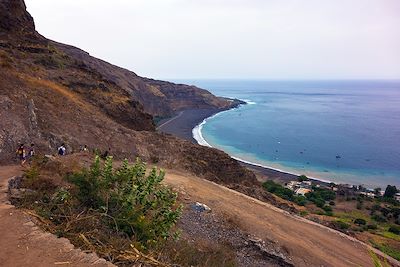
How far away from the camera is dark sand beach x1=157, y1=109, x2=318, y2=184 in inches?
2003

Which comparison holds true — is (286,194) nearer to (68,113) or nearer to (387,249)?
(387,249)

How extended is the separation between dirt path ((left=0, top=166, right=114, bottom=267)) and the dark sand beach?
4223 centimetres

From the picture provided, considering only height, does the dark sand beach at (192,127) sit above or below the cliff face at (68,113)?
below

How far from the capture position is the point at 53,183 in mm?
10656

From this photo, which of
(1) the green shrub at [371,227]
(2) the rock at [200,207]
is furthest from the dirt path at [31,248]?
(1) the green shrub at [371,227]

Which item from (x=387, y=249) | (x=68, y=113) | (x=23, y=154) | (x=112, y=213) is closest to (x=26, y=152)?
(x=23, y=154)

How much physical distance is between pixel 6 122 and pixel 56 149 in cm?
275

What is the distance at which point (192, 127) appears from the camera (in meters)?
83.6

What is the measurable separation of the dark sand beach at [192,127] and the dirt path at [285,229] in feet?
92.5

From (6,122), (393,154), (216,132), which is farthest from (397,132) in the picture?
(6,122)

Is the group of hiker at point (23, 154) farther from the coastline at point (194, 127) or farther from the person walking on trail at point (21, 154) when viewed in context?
the coastline at point (194, 127)

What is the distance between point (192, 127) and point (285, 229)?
66.0 m

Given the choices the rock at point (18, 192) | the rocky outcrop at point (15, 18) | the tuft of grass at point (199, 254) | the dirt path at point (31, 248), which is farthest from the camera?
the rocky outcrop at point (15, 18)

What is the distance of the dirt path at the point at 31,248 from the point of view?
257 inches
